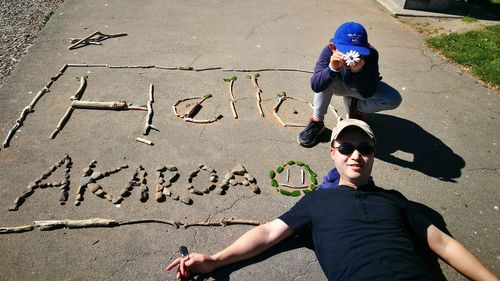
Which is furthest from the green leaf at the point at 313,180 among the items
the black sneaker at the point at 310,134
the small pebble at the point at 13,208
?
the small pebble at the point at 13,208

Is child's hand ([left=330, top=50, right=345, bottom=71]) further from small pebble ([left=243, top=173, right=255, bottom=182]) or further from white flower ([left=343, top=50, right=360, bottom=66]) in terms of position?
small pebble ([left=243, top=173, right=255, bottom=182])

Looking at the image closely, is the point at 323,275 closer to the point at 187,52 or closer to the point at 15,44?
the point at 187,52

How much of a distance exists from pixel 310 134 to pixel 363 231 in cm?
217

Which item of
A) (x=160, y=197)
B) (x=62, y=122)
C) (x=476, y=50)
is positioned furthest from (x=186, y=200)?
(x=476, y=50)

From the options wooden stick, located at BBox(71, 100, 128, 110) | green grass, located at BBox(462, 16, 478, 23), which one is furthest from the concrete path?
green grass, located at BBox(462, 16, 478, 23)

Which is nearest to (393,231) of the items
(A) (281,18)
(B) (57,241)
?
(B) (57,241)

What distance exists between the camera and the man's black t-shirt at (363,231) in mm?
2877

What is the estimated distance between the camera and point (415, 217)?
133 inches

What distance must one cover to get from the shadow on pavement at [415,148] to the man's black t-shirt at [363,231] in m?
1.57

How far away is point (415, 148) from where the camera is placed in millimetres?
5207

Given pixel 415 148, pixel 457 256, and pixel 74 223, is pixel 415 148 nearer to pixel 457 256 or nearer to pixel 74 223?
pixel 457 256

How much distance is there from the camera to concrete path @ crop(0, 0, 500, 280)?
3684 mm

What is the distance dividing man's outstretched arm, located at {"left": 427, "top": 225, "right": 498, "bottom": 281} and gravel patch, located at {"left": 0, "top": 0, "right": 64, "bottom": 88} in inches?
268

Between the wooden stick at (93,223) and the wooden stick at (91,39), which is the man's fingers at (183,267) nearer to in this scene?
the wooden stick at (93,223)
